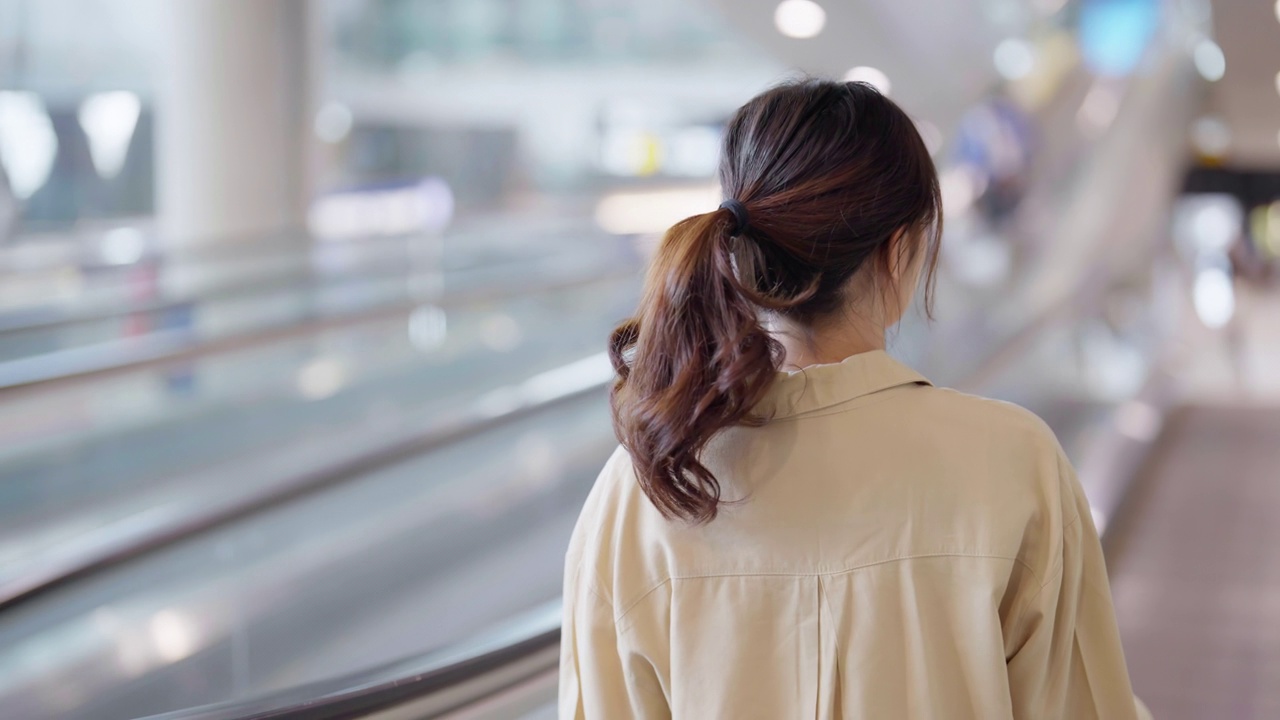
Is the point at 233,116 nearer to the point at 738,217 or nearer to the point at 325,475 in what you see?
the point at 325,475

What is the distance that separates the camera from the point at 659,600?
41.9 inches

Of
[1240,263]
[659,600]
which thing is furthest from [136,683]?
[1240,263]

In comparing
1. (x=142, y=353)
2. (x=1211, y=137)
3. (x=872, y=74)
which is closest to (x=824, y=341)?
(x=142, y=353)

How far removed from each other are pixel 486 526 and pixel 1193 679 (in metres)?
2.11

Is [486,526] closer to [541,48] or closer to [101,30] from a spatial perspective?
[101,30]

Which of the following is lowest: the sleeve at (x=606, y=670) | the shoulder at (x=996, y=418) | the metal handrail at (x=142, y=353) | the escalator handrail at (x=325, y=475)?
the escalator handrail at (x=325, y=475)

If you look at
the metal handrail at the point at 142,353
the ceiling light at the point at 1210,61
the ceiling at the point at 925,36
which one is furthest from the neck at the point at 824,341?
the ceiling light at the point at 1210,61

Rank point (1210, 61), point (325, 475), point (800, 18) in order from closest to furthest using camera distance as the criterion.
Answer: point (325, 475), point (800, 18), point (1210, 61)

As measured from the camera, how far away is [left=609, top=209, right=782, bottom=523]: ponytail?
95 centimetres

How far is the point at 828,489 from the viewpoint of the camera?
3.34ft

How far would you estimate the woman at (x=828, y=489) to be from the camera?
984 mm

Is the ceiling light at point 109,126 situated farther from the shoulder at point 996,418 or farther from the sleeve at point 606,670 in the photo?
the shoulder at point 996,418

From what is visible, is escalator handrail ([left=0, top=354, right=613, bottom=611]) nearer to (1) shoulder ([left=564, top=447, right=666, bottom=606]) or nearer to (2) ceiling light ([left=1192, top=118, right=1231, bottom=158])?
(1) shoulder ([left=564, top=447, right=666, bottom=606])

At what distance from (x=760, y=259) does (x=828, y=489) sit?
219mm
